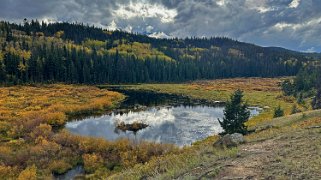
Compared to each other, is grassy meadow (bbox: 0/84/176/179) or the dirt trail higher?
the dirt trail

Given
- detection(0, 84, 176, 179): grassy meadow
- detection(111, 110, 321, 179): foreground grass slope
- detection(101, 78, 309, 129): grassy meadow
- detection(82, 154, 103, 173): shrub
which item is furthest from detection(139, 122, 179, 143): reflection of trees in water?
detection(111, 110, 321, 179): foreground grass slope

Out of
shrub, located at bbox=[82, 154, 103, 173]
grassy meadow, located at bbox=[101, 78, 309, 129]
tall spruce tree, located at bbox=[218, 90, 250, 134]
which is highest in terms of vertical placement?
tall spruce tree, located at bbox=[218, 90, 250, 134]

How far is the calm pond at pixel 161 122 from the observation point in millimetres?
44594

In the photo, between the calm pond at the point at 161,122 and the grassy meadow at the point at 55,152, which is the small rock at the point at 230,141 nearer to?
the grassy meadow at the point at 55,152

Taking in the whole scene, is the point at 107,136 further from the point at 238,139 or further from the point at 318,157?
the point at 318,157

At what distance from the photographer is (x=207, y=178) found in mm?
12344

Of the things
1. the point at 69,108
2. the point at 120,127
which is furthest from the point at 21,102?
the point at 120,127

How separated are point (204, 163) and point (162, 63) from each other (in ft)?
563

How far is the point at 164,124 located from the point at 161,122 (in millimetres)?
1926

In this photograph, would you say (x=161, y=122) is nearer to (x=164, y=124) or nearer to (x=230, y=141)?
(x=164, y=124)

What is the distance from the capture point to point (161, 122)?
5528 centimetres

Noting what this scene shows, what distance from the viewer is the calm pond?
146ft

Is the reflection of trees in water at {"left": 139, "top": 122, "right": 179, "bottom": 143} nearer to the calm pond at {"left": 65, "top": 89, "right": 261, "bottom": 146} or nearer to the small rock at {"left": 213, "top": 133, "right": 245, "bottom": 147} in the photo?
the calm pond at {"left": 65, "top": 89, "right": 261, "bottom": 146}

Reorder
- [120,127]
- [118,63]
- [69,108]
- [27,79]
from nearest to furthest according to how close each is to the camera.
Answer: [120,127]
[69,108]
[27,79]
[118,63]
